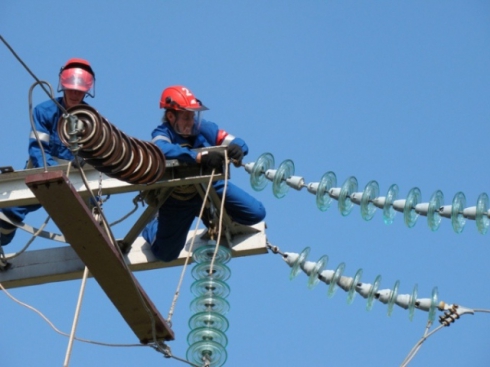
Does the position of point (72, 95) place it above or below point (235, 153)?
above

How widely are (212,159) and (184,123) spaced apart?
1.01m

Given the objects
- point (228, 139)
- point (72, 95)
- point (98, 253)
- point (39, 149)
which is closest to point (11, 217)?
point (39, 149)

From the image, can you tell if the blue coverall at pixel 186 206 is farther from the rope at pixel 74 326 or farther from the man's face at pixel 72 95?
the rope at pixel 74 326

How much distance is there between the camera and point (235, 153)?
11.9 meters

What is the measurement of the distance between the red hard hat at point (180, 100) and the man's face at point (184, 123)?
0.05 m

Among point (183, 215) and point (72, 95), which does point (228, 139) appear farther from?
point (72, 95)

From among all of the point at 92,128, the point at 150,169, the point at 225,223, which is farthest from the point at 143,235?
the point at 92,128

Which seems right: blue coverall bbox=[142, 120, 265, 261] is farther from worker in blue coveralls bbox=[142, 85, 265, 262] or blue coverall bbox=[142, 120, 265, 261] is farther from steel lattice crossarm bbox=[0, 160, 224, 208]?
steel lattice crossarm bbox=[0, 160, 224, 208]

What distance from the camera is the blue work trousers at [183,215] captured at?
12.3 metres

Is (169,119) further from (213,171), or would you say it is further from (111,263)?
(111,263)

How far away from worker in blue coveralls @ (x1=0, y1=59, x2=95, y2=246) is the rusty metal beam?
76.8 inches

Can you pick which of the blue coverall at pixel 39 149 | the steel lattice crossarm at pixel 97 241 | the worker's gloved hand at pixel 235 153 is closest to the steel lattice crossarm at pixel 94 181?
the steel lattice crossarm at pixel 97 241

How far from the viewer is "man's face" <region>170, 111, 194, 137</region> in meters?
12.5

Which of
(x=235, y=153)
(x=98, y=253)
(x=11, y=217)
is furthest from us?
(x=11, y=217)
